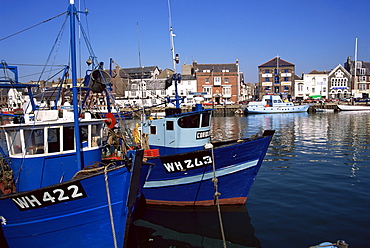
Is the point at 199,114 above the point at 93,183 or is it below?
above

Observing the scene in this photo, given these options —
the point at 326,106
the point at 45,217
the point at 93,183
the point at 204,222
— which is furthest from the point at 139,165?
the point at 326,106

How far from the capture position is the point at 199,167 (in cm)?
1081

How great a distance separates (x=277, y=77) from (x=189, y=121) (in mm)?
72087

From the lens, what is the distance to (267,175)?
15.6m

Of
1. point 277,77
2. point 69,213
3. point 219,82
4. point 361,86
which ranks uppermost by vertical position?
point 277,77

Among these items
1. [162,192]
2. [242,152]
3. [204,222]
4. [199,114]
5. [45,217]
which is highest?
[199,114]

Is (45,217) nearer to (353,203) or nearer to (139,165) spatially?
(139,165)

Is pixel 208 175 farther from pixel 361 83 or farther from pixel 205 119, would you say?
pixel 361 83

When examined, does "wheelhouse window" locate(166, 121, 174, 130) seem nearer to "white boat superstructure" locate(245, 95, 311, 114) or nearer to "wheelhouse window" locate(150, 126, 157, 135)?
"wheelhouse window" locate(150, 126, 157, 135)

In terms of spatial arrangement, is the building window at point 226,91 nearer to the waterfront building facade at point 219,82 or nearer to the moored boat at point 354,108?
the waterfront building facade at point 219,82

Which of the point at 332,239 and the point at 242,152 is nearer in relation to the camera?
the point at 332,239

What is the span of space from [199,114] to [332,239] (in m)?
6.30

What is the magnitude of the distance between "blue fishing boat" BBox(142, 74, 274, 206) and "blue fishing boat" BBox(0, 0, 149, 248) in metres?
2.35

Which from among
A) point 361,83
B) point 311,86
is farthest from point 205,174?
point 361,83
